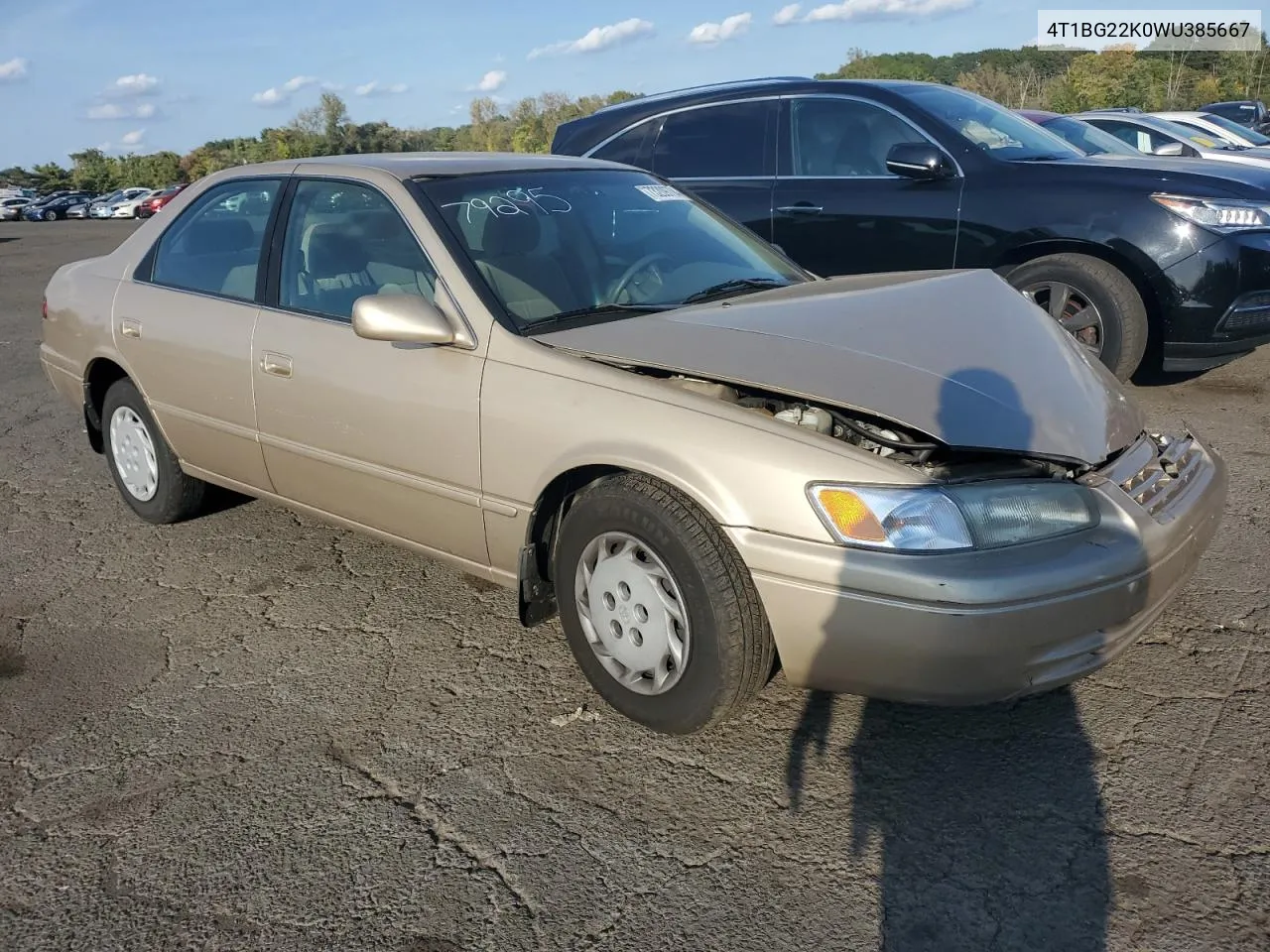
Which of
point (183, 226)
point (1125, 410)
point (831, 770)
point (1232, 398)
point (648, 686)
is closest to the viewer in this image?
point (831, 770)

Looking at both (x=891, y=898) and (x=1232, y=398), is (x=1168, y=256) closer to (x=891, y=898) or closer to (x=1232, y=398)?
(x=1232, y=398)

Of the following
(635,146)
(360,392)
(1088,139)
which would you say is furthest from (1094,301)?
(360,392)

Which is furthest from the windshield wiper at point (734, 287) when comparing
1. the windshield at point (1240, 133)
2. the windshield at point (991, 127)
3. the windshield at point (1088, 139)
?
the windshield at point (1240, 133)

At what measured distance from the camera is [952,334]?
3010 mm

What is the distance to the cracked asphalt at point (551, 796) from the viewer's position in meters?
2.22

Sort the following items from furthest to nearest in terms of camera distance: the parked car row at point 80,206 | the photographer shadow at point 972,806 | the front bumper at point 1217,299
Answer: the parked car row at point 80,206, the front bumper at point 1217,299, the photographer shadow at point 972,806

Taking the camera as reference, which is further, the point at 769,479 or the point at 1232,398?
the point at 1232,398

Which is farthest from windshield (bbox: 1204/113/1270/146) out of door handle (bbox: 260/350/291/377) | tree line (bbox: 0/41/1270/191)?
door handle (bbox: 260/350/291/377)

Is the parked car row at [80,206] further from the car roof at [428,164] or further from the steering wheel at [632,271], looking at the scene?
the steering wheel at [632,271]

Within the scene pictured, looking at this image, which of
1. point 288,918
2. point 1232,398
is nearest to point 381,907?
point 288,918

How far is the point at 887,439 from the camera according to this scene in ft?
8.55

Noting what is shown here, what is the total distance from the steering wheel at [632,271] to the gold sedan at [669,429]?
10mm

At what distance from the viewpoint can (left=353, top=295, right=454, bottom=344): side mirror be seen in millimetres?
3066

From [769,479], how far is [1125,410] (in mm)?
1242
